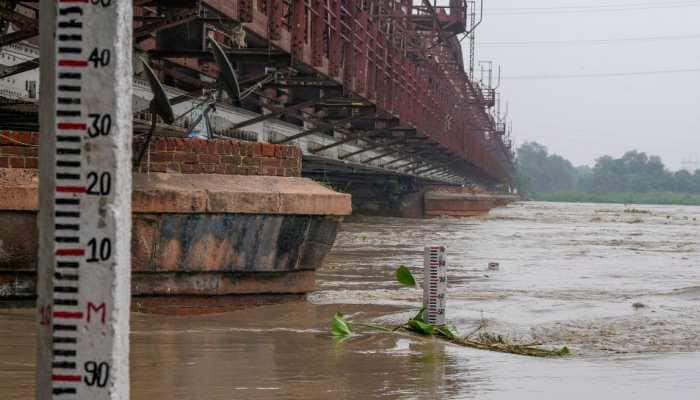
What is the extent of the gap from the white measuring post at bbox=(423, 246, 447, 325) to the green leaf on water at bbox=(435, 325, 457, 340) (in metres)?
0.26

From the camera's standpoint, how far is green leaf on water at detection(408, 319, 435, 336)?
8664mm

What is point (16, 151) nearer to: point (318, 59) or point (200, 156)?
point (200, 156)

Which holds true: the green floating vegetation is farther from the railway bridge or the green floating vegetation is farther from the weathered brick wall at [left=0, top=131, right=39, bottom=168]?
the weathered brick wall at [left=0, top=131, right=39, bottom=168]

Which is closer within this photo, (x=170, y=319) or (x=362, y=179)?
(x=170, y=319)

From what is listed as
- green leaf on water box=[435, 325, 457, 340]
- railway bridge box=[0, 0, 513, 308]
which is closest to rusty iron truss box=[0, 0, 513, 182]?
railway bridge box=[0, 0, 513, 308]

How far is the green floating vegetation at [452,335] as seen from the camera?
8070 millimetres

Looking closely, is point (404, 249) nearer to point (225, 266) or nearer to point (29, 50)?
point (29, 50)

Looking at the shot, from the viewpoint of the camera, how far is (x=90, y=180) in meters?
2.24

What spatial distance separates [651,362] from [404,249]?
646 inches

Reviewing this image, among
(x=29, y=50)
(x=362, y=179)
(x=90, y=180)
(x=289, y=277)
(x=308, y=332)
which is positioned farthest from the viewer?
(x=362, y=179)

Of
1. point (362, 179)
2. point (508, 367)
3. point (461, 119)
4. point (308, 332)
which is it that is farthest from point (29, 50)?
point (461, 119)

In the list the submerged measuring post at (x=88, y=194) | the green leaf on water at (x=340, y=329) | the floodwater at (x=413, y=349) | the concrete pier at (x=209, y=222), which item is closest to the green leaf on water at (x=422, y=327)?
the floodwater at (x=413, y=349)

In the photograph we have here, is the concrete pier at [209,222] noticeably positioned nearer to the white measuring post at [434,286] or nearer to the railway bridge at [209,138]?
the railway bridge at [209,138]

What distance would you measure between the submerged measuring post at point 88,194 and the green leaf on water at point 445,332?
6369 millimetres
